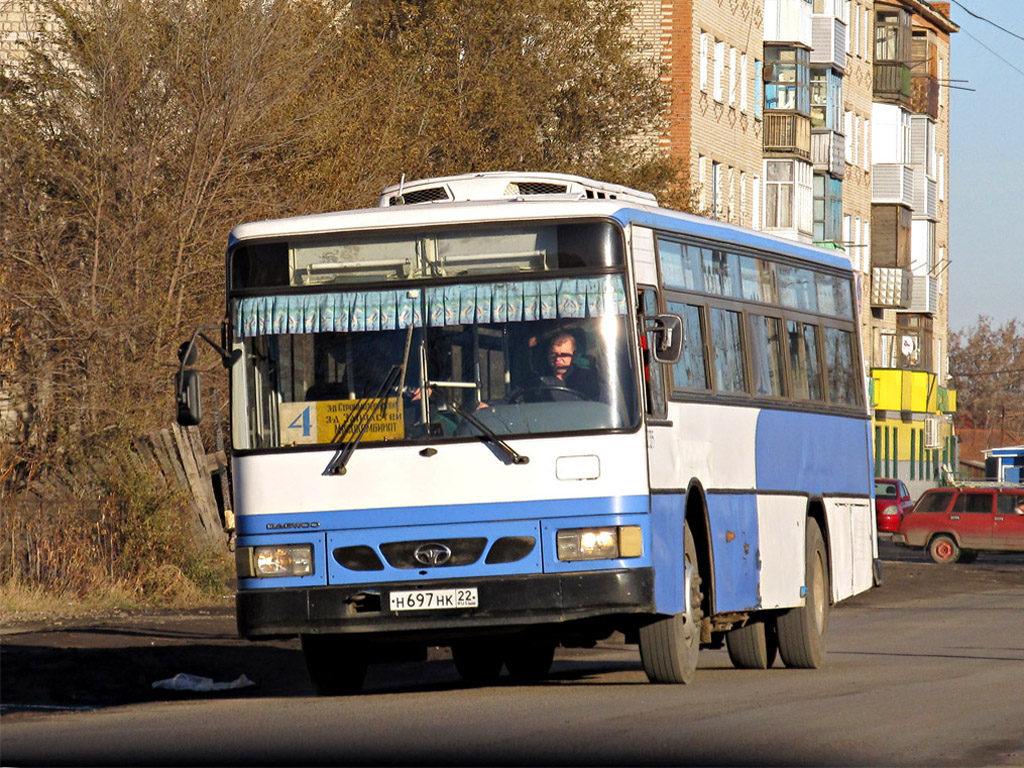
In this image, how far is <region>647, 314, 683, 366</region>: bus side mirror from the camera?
1309 centimetres

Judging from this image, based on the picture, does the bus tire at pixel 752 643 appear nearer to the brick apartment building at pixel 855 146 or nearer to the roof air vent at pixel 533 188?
the roof air vent at pixel 533 188

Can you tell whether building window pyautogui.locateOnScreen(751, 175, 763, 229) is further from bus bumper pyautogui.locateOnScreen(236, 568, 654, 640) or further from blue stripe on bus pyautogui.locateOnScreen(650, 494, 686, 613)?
bus bumper pyautogui.locateOnScreen(236, 568, 654, 640)

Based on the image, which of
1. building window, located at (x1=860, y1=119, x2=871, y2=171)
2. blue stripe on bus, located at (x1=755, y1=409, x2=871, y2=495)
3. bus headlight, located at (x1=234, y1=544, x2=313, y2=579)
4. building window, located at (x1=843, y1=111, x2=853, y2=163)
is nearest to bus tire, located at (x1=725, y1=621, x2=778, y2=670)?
blue stripe on bus, located at (x1=755, y1=409, x2=871, y2=495)

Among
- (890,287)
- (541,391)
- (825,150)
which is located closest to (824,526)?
(541,391)

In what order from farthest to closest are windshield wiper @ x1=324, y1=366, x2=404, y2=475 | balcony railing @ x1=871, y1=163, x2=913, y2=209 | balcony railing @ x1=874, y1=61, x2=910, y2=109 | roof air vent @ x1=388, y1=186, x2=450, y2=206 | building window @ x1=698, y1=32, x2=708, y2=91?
balcony railing @ x1=874, y1=61, x2=910, y2=109, balcony railing @ x1=871, y1=163, x2=913, y2=209, building window @ x1=698, y1=32, x2=708, y2=91, roof air vent @ x1=388, y1=186, x2=450, y2=206, windshield wiper @ x1=324, y1=366, x2=404, y2=475

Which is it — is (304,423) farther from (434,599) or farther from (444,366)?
(434,599)

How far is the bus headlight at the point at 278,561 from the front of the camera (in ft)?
43.3

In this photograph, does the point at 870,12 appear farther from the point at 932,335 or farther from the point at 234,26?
the point at 234,26

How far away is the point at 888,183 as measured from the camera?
248ft

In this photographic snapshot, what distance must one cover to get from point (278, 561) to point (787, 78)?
5256cm

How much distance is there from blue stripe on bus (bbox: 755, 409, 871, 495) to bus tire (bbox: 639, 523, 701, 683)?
1.85 meters

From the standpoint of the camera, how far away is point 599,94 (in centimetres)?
3909

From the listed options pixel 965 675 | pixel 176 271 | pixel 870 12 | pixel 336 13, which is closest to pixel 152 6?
pixel 176 271

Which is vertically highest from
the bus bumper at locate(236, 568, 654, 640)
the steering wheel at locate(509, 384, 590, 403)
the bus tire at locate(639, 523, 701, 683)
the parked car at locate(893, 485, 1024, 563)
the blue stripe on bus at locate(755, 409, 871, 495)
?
the steering wheel at locate(509, 384, 590, 403)
